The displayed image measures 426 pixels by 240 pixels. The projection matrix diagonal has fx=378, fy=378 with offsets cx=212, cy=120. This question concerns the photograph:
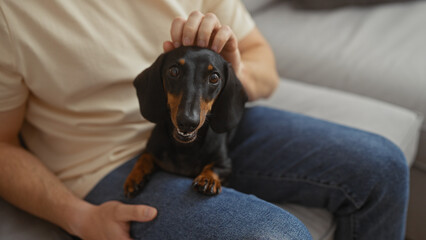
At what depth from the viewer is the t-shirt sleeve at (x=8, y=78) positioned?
0.73 meters

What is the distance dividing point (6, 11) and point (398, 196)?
3.09 feet

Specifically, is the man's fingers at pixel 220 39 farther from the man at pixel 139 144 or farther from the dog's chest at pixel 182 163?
the dog's chest at pixel 182 163

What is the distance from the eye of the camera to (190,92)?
0.58 metres

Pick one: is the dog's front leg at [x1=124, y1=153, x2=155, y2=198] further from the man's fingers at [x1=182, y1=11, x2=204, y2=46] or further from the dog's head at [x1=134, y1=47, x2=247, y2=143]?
the man's fingers at [x1=182, y1=11, x2=204, y2=46]

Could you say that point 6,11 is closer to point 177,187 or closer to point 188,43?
point 188,43

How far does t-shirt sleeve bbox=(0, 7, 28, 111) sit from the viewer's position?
0.73 meters

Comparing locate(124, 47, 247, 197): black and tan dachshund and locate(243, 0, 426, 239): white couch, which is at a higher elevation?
locate(124, 47, 247, 197): black and tan dachshund

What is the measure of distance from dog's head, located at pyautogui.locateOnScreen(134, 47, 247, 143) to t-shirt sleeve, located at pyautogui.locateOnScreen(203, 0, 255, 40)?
11 centimetres

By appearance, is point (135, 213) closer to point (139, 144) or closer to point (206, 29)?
point (139, 144)

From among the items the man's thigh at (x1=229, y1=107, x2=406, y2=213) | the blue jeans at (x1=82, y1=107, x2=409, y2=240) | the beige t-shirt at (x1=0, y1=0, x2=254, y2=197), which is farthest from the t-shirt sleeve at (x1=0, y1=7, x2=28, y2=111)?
the man's thigh at (x1=229, y1=107, x2=406, y2=213)

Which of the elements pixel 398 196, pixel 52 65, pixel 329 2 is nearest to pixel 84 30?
pixel 52 65

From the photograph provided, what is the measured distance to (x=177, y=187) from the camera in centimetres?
81

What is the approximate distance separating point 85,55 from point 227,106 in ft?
1.05

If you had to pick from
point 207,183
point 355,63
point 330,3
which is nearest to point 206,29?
point 207,183
